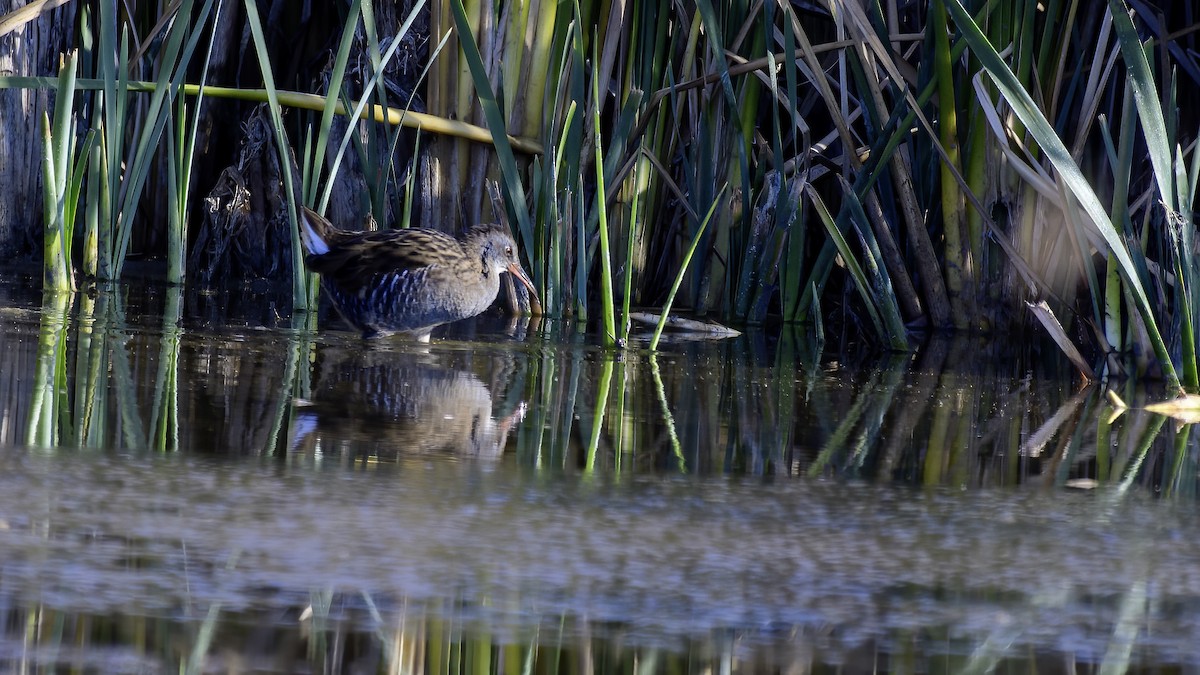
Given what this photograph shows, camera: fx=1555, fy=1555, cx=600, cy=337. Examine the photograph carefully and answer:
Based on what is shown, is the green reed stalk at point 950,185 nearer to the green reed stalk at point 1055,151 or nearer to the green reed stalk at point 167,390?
the green reed stalk at point 1055,151

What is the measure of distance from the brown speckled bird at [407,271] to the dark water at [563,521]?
672 mm

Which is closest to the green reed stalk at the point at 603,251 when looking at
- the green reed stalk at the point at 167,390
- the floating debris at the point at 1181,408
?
the green reed stalk at the point at 167,390

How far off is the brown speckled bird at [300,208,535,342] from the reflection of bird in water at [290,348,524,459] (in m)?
0.52

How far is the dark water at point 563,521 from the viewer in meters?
1.94

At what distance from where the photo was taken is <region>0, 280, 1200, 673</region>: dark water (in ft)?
6.36

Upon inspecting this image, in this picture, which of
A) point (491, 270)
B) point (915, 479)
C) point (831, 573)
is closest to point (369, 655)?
point (831, 573)

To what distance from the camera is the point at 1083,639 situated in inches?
81.0

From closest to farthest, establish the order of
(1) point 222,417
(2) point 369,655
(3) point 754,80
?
1. (2) point 369,655
2. (1) point 222,417
3. (3) point 754,80

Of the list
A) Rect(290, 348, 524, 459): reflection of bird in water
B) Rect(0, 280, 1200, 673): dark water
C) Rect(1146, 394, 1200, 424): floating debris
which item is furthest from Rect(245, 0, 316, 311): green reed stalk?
Rect(1146, 394, 1200, 424): floating debris

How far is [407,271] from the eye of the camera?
526 centimetres

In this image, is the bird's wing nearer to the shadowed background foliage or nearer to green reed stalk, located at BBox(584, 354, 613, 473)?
the shadowed background foliage

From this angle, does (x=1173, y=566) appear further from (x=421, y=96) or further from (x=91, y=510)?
(x=421, y=96)

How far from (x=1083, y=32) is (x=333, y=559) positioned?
4.52 m

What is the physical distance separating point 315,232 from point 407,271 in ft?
1.48
